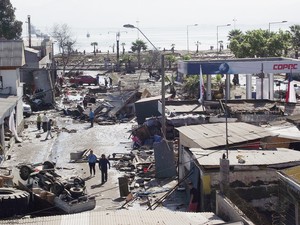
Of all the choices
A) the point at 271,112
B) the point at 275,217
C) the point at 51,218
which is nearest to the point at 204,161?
the point at 275,217

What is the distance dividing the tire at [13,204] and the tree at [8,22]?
45.0 metres

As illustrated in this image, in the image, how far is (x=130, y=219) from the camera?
548 inches

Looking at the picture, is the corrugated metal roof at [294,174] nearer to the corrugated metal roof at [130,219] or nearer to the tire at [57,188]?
the corrugated metal roof at [130,219]

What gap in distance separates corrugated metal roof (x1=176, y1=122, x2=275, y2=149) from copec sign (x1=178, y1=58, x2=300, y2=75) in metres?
13.5

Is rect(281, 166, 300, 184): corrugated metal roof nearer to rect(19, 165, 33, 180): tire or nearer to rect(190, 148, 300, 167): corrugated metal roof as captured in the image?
rect(190, 148, 300, 167): corrugated metal roof

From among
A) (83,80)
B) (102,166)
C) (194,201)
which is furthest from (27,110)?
(194,201)

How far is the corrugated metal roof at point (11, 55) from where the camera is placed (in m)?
33.0

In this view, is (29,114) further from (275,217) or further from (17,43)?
(275,217)

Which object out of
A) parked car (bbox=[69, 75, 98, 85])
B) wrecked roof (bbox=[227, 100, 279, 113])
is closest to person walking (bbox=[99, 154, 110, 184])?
wrecked roof (bbox=[227, 100, 279, 113])

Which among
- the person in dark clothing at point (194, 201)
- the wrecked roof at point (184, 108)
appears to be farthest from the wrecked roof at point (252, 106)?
the person in dark clothing at point (194, 201)

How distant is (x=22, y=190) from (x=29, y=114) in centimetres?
2204

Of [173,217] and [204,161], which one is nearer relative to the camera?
[173,217]

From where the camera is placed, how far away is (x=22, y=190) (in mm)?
19031

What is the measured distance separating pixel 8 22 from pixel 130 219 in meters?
50.9
